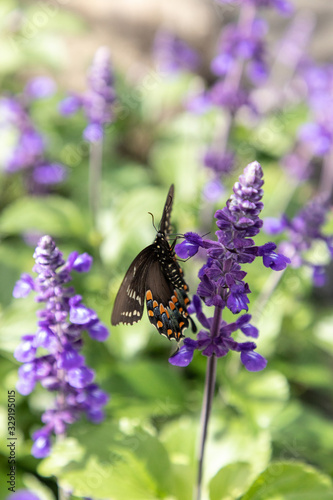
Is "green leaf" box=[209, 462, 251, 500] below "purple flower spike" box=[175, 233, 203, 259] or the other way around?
below

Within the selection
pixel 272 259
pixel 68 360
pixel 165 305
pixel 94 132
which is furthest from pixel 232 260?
pixel 94 132

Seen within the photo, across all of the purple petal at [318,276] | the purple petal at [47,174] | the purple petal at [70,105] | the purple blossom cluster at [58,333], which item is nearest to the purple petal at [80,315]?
the purple blossom cluster at [58,333]

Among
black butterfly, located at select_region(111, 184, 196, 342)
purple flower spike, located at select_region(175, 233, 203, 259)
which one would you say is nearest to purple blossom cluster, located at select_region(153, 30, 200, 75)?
black butterfly, located at select_region(111, 184, 196, 342)

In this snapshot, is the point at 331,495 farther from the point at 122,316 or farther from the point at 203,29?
the point at 203,29

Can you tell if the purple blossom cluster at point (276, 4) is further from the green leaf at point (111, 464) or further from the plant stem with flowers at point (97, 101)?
the green leaf at point (111, 464)

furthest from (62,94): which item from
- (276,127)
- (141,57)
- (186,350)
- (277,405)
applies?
(186,350)

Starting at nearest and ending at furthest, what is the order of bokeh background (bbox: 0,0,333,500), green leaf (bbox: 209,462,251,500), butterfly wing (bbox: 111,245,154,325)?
butterfly wing (bbox: 111,245,154,325)
green leaf (bbox: 209,462,251,500)
bokeh background (bbox: 0,0,333,500)

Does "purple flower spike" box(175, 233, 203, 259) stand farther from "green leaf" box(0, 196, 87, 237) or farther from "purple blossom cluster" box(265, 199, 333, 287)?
"green leaf" box(0, 196, 87, 237)
